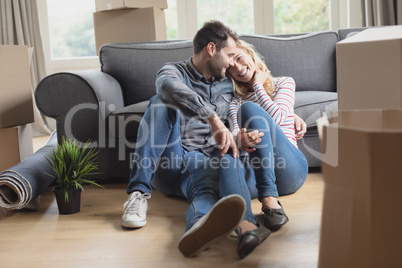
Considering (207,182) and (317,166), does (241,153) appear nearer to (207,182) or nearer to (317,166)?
(207,182)

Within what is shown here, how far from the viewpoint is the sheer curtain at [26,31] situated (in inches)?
177

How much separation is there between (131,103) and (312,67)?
3.59 feet

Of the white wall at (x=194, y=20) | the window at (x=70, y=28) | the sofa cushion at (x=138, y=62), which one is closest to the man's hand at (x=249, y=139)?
the sofa cushion at (x=138, y=62)

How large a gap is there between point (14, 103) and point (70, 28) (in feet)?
8.89

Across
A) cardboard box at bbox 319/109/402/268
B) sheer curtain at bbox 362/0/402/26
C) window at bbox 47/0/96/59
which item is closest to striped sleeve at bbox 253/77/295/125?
cardboard box at bbox 319/109/402/268

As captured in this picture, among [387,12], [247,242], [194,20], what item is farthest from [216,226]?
[194,20]

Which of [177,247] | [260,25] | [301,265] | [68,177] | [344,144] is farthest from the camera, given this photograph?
[260,25]

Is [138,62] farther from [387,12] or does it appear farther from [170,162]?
[387,12]

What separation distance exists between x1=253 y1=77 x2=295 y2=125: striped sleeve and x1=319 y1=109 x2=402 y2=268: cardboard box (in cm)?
99

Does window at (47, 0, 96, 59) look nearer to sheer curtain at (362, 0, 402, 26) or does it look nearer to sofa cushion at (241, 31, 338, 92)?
sofa cushion at (241, 31, 338, 92)

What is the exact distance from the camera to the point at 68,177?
1983 mm

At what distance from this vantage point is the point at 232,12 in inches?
188

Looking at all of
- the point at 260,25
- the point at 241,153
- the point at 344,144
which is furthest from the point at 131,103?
the point at 260,25

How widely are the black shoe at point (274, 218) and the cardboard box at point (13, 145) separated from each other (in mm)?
1452
